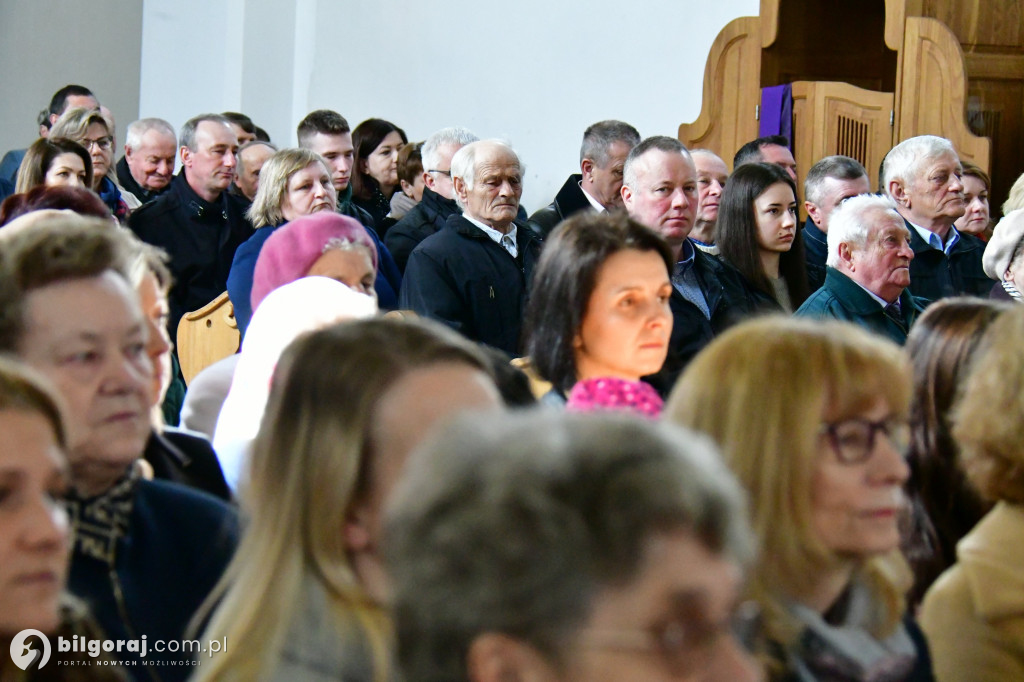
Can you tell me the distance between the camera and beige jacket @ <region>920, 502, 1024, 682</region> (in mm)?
1686

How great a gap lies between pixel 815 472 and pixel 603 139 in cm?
431

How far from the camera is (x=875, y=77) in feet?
25.6

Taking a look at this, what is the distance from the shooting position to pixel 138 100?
28.5 feet

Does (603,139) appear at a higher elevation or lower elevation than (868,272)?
higher

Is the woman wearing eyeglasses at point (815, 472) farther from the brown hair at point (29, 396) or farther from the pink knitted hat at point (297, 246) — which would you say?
the pink knitted hat at point (297, 246)

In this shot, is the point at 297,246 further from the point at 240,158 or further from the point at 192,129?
the point at 192,129

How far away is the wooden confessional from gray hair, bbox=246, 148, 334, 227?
300 centimetres

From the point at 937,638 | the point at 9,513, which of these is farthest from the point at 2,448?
the point at 937,638

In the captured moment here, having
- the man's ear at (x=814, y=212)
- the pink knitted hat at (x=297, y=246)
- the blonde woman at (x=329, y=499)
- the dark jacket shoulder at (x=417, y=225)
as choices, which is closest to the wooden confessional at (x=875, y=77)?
the man's ear at (x=814, y=212)

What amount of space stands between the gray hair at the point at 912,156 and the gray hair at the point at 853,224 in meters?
1.35

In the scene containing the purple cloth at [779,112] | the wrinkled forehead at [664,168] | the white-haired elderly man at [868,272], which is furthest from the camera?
the purple cloth at [779,112]

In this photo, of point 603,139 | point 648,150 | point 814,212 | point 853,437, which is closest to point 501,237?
point 648,150

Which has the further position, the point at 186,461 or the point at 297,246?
the point at 297,246

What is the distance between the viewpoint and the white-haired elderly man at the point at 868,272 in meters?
4.02
